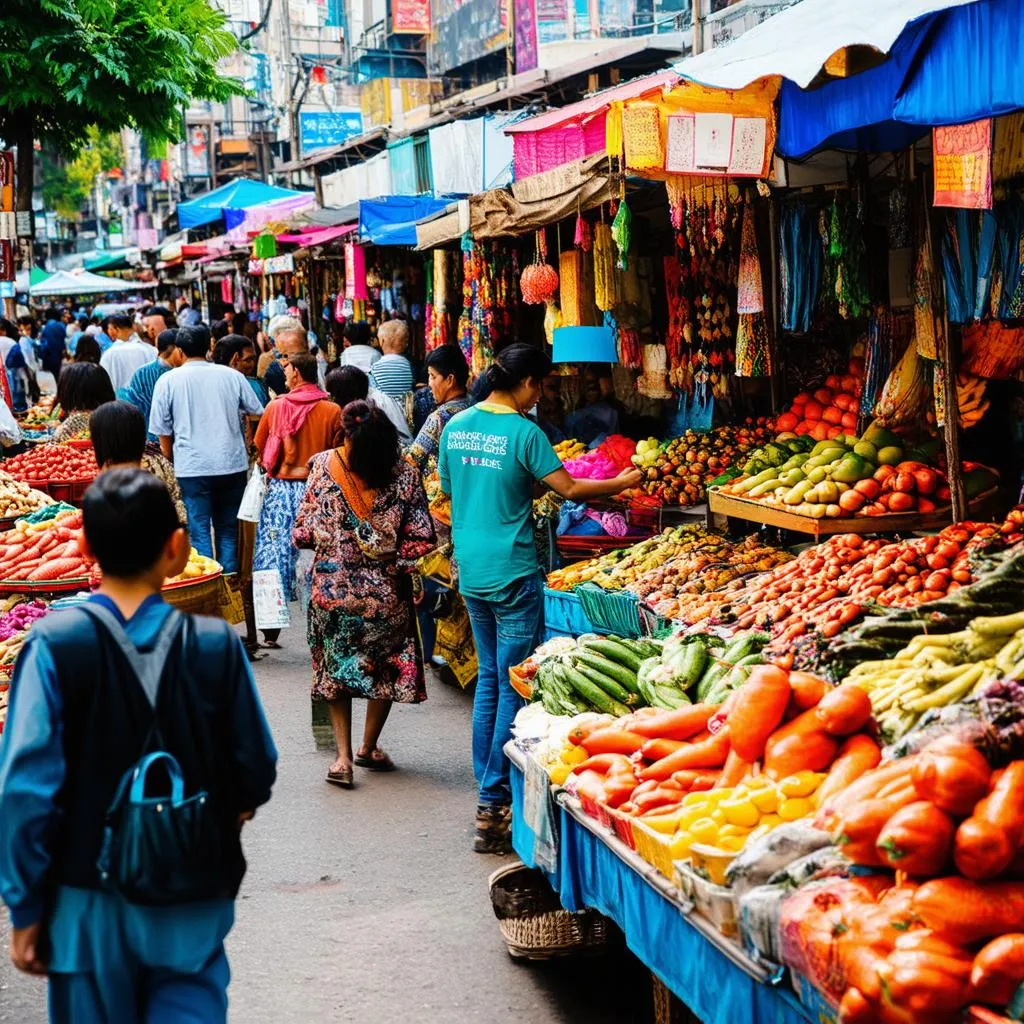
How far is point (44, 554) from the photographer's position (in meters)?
7.46

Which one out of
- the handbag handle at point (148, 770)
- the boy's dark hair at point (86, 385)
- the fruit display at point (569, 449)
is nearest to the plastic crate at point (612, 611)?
the fruit display at point (569, 449)

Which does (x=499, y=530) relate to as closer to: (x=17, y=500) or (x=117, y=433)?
(x=117, y=433)

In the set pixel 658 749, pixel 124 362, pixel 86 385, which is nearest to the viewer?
pixel 658 749

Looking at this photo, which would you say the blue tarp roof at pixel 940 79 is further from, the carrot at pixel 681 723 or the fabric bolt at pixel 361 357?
the fabric bolt at pixel 361 357

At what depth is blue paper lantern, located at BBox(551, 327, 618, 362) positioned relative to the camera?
8742 millimetres

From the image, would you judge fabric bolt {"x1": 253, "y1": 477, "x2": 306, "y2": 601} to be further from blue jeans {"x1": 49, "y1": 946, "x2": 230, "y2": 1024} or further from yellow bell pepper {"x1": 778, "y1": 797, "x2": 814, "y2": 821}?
blue jeans {"x1": 49, "y1": 946, "x2": 230, "y2": 1024}

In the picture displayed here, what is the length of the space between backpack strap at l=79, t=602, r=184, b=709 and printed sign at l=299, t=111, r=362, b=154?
29.2 metres

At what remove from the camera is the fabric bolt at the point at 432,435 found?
8.07m

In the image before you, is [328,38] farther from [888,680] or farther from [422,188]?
[888,680]

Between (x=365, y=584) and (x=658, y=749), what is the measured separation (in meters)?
2.71

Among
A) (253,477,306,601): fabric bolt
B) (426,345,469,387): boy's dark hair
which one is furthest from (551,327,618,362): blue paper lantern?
(253,477,306,601): fabric bolt

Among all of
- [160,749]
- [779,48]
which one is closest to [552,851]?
[160,749]

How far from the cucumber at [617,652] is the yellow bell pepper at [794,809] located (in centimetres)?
180

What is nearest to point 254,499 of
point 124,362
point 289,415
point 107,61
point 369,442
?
point 289,415
